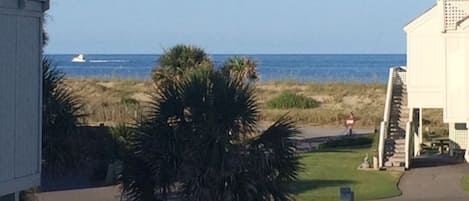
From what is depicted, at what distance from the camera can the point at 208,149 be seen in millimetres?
18125

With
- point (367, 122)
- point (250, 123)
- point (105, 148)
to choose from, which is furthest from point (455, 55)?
point (367, 122)

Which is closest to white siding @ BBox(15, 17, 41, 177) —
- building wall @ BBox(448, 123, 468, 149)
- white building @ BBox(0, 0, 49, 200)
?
white building @ BBox(0, 0, 49, 200)

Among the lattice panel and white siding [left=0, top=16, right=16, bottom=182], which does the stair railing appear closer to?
the lattice panel

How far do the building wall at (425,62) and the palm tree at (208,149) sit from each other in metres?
23.4

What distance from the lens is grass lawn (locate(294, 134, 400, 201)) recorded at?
3138 centimetres

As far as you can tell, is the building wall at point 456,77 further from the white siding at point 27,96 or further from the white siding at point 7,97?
the white siding at point 7,97

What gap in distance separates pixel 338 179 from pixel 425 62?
8392mm

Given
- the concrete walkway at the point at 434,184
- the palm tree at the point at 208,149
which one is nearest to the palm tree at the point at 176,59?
the concrete walkway at the point at 434,184

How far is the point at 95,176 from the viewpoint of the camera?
3616 cm

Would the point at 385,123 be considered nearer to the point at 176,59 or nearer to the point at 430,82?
the point at 430,82

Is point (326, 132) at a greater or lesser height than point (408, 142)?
lesser

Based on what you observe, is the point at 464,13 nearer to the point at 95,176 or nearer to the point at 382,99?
the point at 95,176

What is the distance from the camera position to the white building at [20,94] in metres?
13.5

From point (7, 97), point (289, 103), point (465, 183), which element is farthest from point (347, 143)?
point (7, 97)
